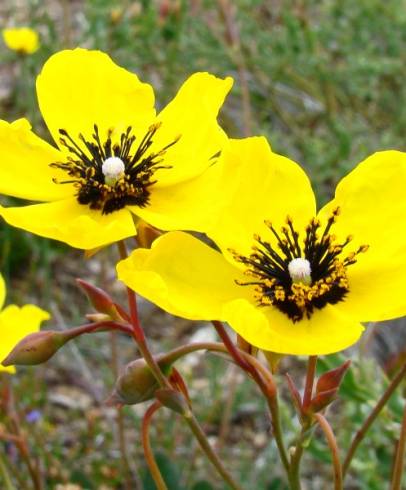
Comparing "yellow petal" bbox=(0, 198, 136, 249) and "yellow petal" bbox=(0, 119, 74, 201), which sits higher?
"yellow petal" bbox=(0, 119, 74, 201)

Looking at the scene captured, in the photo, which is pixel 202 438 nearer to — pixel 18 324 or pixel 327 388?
pixel 327 388

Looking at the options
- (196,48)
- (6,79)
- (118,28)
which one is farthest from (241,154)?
(6,79)

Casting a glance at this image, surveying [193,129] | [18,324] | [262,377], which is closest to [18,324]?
[18,324]

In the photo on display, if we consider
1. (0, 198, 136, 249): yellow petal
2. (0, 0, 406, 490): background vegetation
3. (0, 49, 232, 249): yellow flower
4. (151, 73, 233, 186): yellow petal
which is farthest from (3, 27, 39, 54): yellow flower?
(0, 198, 136, 249): yellow petal

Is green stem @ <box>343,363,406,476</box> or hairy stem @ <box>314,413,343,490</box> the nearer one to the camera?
hairy stem @ <box>314,413,343,490</box>

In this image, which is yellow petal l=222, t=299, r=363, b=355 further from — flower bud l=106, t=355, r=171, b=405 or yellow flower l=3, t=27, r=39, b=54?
yellow flower l=3, t=27, r=39, b=54

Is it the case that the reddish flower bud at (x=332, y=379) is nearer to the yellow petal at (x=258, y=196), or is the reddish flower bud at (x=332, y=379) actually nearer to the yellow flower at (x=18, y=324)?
the yellow petal at (x=258, y=196)

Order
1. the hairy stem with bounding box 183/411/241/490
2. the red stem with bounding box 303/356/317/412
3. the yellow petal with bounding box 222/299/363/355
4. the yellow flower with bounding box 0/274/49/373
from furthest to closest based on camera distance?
1. the yellow flower with bounding box 0/274/49/373
2. the hairy stem with bounding box 183/411/241/490
3. the red stem with bounding box 303/356/317/412
4. the yellow petal with bounding box 222/299/363/355

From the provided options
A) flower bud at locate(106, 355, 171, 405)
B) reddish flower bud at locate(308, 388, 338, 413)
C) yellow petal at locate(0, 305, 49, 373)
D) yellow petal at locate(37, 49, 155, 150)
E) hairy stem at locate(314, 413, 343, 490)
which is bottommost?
hairy stem at locate(314, 413, 343, 490)
